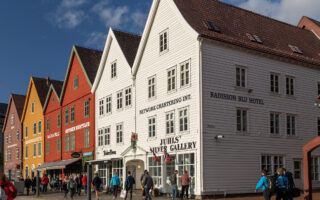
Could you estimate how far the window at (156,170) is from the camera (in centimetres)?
3284

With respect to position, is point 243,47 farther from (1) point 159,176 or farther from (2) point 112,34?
(2) point 112,34

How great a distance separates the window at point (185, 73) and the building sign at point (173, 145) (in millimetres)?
3324

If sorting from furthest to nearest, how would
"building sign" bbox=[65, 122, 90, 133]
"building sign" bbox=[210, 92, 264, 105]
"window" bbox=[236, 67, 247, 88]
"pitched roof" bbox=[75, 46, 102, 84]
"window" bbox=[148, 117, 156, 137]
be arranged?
"pitched roof" bbox=[75, 46, 102, 84]
"building sign" bbox=[65, 122, 90, 133]
"window" bbox=[148, 117, 156, 137]
"window" bbox=[236, 67, 247, 88]
"building sign" bbox=[210, 92, 264, 105]

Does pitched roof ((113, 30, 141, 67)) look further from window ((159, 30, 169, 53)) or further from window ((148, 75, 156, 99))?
window ((159, 30, 169, 53))

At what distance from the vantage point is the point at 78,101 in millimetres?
47594

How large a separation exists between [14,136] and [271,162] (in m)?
44.8

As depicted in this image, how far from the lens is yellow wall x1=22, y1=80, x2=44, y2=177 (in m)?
59.0

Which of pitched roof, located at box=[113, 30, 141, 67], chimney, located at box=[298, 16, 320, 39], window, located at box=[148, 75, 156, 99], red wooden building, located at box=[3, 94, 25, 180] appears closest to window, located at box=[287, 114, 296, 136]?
window, located at box=[148, 75, 156, 99]

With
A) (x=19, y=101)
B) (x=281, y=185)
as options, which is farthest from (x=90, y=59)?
(x=281, y=185)

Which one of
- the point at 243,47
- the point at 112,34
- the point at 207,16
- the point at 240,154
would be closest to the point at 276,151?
the point at 240,154

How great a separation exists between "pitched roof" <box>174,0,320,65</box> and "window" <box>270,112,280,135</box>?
154 inches

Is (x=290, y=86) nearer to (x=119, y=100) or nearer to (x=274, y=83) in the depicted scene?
(x=274, y=83)

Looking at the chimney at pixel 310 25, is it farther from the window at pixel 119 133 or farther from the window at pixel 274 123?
the window at pixel 119 133

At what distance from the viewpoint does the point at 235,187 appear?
2964cm
